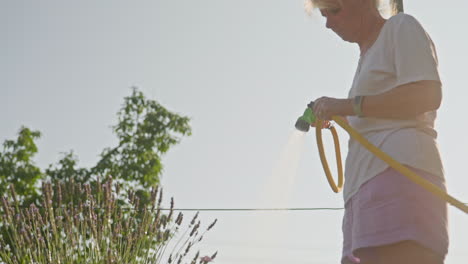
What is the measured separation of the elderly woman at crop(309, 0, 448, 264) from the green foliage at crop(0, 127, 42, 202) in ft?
30.0

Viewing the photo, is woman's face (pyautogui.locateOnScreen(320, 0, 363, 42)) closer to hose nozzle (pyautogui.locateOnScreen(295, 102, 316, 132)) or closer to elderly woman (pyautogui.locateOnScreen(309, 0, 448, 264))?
elderly woman (pyautogui.locateOnScreen(309, 0, 448, 264))

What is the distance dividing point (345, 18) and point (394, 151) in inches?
15.6

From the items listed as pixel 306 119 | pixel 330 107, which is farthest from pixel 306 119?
pixel 330 107

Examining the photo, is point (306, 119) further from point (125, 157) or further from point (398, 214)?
point (125, 157)

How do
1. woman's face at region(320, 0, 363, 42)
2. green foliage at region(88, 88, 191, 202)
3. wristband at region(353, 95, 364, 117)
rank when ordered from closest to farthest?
wristband at region(353, 95, 364, 117) < woman's face at region(320, 0, 363, 42) < green foliage at region(88, 88, 191, 202)

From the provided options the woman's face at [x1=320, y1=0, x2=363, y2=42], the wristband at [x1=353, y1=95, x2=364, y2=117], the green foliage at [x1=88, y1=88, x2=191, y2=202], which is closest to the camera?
the wristband at [x1=353, y1=95, x2=364, y2=117]

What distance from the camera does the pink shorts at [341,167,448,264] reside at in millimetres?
1553

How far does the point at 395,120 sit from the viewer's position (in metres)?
1.68

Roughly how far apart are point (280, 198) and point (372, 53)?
98 cm

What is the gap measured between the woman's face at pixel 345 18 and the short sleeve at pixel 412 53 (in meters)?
0.15

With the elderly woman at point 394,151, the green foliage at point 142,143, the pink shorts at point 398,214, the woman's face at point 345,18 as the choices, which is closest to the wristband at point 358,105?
the elderly woman at point 394,151

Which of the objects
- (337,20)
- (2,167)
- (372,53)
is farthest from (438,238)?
(2,167)

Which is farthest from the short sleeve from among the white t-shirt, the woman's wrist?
the woman's wrist

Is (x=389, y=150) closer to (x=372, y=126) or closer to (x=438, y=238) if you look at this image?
(x=372, y=126)
